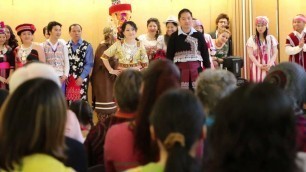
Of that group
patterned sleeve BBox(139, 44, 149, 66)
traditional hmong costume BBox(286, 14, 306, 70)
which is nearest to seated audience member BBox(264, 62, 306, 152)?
patterned sleeve BBox(139, 44, 149, 66)

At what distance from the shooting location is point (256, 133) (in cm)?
129

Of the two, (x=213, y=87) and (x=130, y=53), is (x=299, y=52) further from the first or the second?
(x=213, y=87)

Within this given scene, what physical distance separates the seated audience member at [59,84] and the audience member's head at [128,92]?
0.33m

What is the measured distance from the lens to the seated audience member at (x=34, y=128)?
1.66 metres

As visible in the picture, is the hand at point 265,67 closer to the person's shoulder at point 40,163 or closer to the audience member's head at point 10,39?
the audience member's head at point 10,39

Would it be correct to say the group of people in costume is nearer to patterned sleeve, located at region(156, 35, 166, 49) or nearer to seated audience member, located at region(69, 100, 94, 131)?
seated audience member, located at region(69, 100, 94, 131)

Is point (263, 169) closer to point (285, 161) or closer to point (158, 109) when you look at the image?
point (285, 161)

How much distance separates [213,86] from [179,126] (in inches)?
38.4

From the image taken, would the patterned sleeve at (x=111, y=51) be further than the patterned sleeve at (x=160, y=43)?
No

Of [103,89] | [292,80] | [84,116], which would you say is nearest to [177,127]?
[292,80]

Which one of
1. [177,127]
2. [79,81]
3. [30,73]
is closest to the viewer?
[177,127]

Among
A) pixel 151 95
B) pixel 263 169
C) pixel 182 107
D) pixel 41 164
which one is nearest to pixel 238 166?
pixel 263 169

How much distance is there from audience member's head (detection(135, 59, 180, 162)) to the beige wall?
6251 millimetres

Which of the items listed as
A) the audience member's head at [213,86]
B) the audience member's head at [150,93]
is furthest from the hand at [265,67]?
the audience member's head at [150,93]
